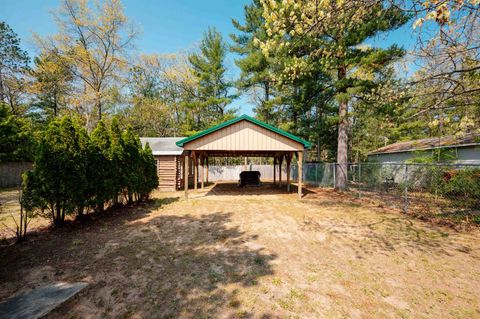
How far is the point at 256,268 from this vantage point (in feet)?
12.3

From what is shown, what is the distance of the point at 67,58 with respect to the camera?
18.9 metres

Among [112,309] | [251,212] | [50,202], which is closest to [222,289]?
[112,309]

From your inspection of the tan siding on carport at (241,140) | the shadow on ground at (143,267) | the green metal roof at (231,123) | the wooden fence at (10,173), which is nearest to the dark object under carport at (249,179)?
the tan siding on carport at (241,140)

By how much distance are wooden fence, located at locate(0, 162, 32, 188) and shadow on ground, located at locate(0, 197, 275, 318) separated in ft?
52.5

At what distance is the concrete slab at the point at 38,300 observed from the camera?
8.33ft

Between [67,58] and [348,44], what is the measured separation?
23059mm

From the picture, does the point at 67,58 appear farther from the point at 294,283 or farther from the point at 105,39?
the point at 294,283

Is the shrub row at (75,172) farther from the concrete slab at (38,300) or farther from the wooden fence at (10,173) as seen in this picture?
the wooden fence at (10,173)

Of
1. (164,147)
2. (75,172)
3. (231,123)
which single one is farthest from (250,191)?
(75,172)

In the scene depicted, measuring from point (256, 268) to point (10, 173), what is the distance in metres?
21.4

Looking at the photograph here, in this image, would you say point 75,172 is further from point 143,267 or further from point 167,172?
point 167,172

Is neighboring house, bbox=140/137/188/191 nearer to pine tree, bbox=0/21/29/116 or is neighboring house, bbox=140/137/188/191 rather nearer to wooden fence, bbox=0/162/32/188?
wooden fence, bbox=0/162/32/188

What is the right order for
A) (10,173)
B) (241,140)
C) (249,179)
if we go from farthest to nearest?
(10,173) → (249,179) → (241,140)

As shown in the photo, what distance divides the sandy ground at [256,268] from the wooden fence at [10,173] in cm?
1564
